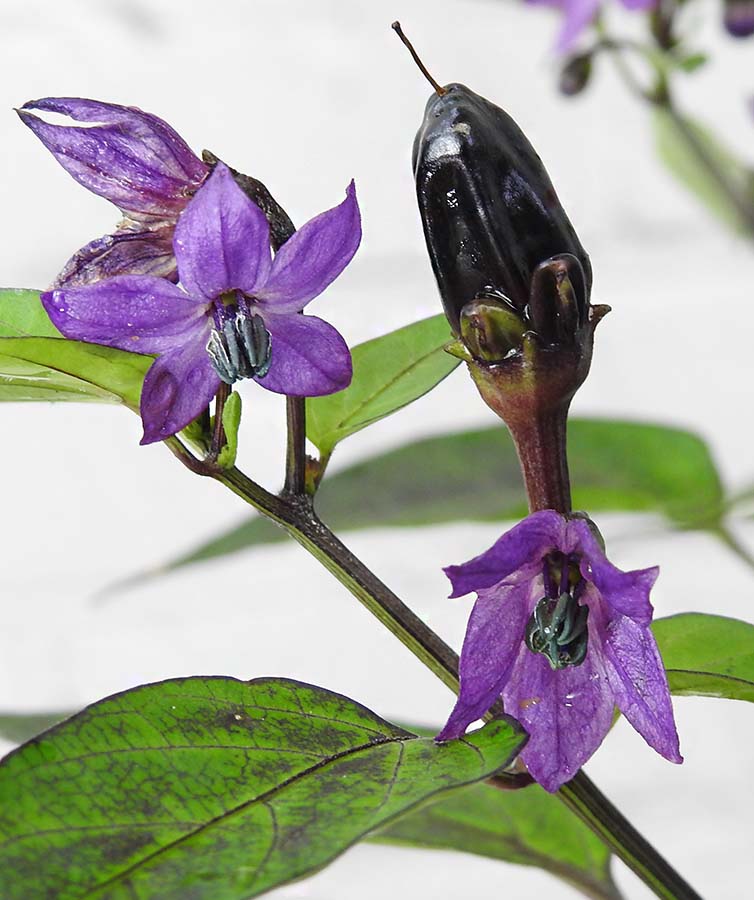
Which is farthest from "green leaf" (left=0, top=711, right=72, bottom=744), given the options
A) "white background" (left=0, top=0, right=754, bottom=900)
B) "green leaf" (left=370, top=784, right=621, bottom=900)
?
"white background" (left=0, top=0, right=754, bottom=900)

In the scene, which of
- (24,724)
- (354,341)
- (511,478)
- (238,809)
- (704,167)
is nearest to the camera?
(238,809)

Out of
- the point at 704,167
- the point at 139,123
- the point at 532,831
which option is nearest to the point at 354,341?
the point at 704,167

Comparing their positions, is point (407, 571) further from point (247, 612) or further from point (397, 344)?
point (397, 344)

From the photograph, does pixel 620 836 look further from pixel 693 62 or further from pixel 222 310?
pixel 693 62

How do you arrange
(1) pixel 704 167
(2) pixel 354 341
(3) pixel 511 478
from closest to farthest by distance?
1. (3) pixel 511 478
2. (1) pixel 704 167
3. (2) pixel 354 341

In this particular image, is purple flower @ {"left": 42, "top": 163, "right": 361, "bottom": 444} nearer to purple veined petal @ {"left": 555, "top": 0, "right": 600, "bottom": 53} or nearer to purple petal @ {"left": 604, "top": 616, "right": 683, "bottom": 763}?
purple petal @ {"left": 604, "top": 616, "right": 683, "bottom": 763}

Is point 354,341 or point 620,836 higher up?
point 354,341
